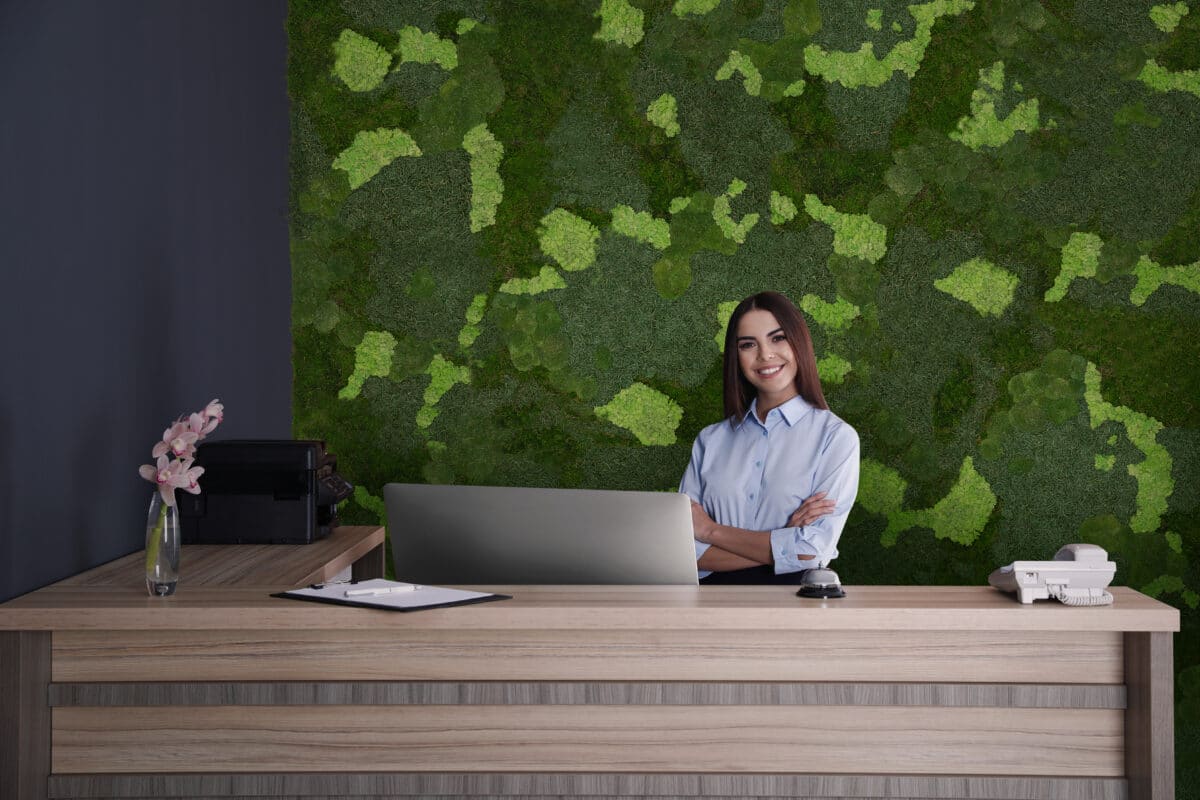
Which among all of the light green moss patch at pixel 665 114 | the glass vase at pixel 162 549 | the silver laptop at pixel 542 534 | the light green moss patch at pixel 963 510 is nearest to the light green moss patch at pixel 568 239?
the light green moss patch at pixel 665 114

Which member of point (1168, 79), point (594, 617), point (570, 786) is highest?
point (1168, 79)

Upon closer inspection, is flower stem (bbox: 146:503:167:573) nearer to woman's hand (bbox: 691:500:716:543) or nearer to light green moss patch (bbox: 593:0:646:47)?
woman's hand (bbox: 691:500:716:543)

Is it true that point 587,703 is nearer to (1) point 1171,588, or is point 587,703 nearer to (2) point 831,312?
(2) point 831,312

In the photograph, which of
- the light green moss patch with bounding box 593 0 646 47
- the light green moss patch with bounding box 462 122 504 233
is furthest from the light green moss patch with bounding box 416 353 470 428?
the light green moss patch with bounding box 593 0 646 47

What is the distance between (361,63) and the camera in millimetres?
3600

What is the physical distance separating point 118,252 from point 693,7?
2073 mm

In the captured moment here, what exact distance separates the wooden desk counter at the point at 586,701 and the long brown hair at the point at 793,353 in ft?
3.80

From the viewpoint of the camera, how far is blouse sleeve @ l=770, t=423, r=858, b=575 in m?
2.61

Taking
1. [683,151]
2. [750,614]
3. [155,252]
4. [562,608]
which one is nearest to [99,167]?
[155,252]

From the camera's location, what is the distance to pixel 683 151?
3.55 meters

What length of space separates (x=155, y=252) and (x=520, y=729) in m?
1.53

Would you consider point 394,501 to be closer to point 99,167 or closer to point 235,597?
point 235,597

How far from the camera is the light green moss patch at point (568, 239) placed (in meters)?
3.56

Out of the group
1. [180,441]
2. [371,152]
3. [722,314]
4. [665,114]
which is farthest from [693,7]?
[180,441]
